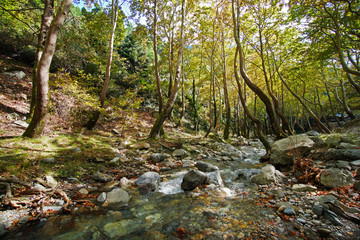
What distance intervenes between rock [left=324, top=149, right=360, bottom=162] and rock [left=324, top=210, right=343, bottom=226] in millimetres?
3058

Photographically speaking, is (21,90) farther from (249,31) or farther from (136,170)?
(249,31)

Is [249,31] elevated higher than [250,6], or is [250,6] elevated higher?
[250,6]

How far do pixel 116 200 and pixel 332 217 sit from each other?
4038 millimetres

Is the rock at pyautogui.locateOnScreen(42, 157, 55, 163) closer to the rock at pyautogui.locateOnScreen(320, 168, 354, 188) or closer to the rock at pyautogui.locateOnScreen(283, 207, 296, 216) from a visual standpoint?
the rock at pyautogui.locateOnScreen(283, 207, 296, 216)

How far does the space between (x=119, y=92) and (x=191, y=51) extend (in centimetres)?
908

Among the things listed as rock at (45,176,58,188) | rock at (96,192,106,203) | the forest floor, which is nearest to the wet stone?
the forest floor

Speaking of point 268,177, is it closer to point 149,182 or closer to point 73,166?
point 149,182

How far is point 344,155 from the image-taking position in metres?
4.58

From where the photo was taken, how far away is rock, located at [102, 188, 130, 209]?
3.33 metres

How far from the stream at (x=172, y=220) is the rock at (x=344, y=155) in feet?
9.53

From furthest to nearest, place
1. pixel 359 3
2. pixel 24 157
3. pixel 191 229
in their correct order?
pixel 359 3 → pixel 24 157 → pixel 191 229

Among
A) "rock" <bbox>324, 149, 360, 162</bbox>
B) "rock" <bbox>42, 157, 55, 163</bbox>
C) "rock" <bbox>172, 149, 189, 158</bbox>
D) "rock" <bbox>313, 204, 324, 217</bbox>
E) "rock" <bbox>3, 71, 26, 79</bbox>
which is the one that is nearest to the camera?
"rock" <bbox>313, 204, 324, 217</bbox>

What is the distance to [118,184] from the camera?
4383 mm

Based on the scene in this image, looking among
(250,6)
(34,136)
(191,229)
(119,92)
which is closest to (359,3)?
(250,6)
